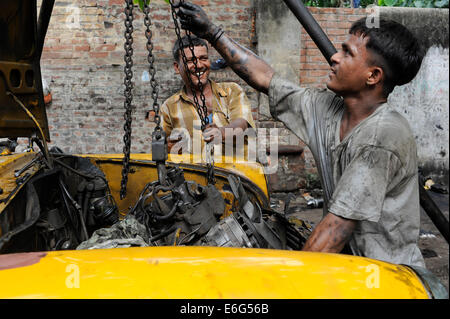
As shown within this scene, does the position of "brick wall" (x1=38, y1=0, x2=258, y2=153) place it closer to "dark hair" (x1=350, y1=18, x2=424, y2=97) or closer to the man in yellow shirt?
the man in yellow shirt

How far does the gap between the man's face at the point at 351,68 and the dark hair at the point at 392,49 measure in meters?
0.03

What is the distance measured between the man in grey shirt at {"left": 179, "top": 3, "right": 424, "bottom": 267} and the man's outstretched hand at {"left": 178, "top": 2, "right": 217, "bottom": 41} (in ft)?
2.42

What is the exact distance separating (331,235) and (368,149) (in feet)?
1.24

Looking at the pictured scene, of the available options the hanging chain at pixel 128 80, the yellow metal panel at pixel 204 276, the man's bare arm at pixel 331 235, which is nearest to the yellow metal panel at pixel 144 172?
the hanging chain at pixel 128 80

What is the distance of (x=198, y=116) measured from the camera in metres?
4.22

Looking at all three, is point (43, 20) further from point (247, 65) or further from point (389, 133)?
point (389, 133)

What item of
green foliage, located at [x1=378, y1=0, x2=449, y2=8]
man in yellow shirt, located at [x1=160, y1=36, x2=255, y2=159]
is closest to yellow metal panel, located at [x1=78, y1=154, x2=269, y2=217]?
man in yellow shirt, located at [x1=160, y1=36, x2=255, y2=159]

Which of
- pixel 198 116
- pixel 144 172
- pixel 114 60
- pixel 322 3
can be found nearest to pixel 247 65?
pixel 144 172

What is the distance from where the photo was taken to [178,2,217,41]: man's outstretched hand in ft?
7.73

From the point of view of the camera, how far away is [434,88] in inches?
275
